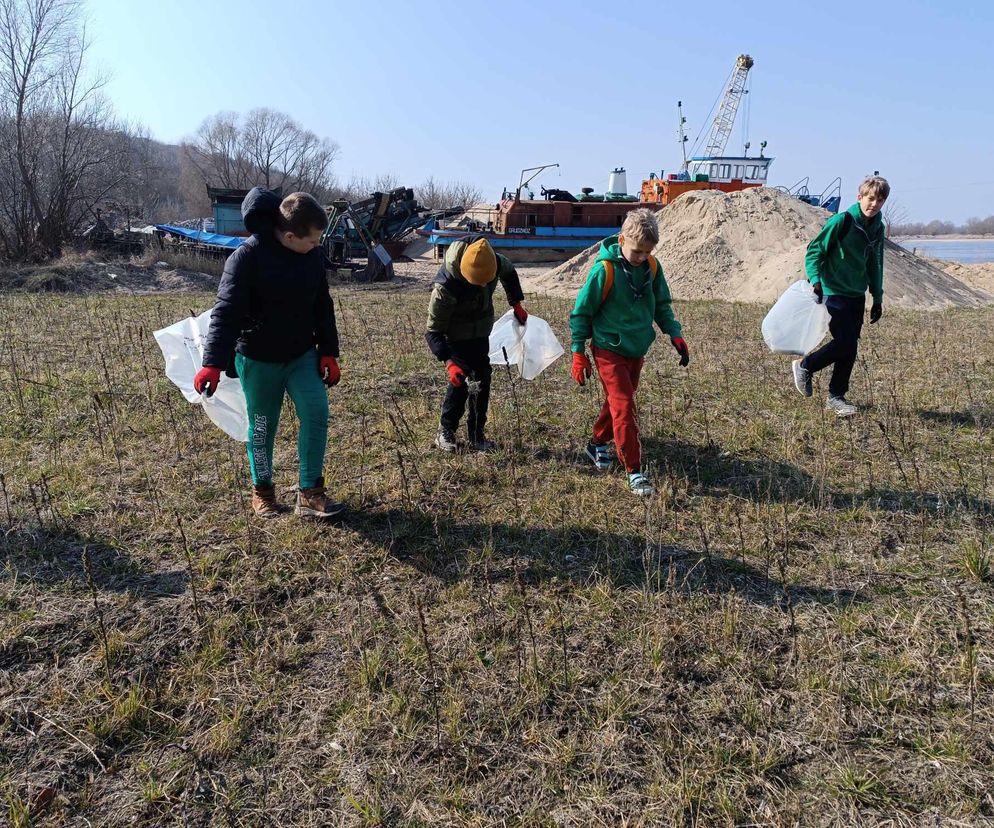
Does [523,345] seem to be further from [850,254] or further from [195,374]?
[850,254]

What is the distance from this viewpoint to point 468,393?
14.2 ft

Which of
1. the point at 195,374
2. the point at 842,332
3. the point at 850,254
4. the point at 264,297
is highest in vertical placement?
the point at 850,254

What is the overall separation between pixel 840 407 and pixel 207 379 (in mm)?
4641

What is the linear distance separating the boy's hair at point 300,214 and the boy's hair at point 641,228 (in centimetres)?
166

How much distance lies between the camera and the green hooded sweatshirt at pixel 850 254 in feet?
16.4

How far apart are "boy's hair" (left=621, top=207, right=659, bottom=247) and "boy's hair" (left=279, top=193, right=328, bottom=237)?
1.66m

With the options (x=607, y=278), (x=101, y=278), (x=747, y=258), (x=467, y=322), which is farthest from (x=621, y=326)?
(x=101, y=278)

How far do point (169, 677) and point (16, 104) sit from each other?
74.4ft

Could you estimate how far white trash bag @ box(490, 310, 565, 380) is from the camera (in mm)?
4742

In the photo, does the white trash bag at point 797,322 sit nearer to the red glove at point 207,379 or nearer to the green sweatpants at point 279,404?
the green sweatpants at point 279,404

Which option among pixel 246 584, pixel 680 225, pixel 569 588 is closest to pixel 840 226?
pixel 569 588

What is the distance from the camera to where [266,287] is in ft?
10.3

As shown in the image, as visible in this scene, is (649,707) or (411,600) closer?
(649,707)

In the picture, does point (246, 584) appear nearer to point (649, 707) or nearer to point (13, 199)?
point (649, 707)
